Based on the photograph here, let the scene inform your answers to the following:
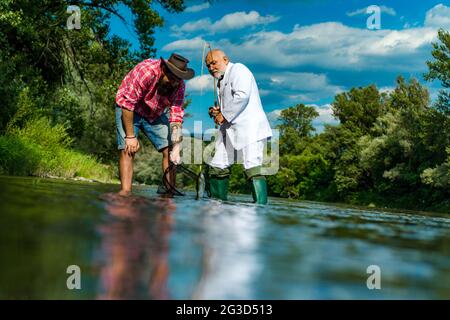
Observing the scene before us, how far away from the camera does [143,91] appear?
6723 mm

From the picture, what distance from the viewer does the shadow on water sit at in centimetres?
155

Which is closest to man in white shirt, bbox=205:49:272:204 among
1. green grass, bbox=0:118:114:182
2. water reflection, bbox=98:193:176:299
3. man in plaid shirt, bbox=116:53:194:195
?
man in plaid shirt, bbox=116:53:194:195

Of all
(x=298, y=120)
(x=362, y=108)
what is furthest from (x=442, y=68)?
(x=298, y=120)

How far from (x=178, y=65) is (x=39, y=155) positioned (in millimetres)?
9215

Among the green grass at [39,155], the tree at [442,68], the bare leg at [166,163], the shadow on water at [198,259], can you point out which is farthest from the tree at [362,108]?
the shadow on water at [198,259]

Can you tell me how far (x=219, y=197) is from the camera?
7344mm

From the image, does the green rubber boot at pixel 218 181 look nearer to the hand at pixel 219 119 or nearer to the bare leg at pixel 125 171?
the hand at pixel 219 119

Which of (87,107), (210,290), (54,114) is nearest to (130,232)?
(210,290)

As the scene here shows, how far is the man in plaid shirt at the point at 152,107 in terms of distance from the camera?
6.56 meters

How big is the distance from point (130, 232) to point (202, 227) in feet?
1.91

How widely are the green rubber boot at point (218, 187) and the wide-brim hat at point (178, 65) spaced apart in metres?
1.51

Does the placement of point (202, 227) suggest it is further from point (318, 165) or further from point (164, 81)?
point (318, 165)

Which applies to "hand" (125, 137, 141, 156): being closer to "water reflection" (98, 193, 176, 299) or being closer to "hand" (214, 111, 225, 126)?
"hand" (214, 111, 225, 126)

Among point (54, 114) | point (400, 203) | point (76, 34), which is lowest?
point (400, 203)
